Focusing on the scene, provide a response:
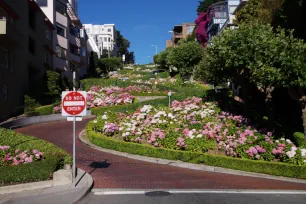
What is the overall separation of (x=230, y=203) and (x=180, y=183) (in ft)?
10.6

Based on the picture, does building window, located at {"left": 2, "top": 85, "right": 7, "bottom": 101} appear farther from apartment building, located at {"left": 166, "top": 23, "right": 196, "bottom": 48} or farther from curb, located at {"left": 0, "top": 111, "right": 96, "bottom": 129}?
apartment building, located at {"left": 166, "top": 23, "right": 196, "bottom": 48}

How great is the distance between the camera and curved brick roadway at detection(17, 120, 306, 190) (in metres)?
12.6

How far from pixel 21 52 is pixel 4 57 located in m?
3.75

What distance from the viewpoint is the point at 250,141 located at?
17.3m

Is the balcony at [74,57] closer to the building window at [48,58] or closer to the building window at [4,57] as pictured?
the building window at [48,58]

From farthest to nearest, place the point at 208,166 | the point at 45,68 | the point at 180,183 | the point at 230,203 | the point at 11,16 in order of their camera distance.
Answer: the point at 45,68, the point at 11,16, the point at 208,166, the point at 180,183, the point at 230,203

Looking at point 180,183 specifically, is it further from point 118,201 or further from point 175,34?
point 175,34

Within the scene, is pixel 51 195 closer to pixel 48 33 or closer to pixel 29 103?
pixel 29 103

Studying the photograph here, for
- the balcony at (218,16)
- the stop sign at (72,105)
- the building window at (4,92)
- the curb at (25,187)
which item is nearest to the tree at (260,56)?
the stop sign at (72,105)

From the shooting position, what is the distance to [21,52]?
32.9m

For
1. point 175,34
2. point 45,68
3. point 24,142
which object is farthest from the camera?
point 175,34

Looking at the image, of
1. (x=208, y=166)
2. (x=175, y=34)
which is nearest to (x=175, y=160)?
(x=208, y=166)

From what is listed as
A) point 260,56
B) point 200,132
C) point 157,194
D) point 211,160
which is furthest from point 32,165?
point 260,56

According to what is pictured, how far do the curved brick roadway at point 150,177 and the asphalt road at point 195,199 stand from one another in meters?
1.47
